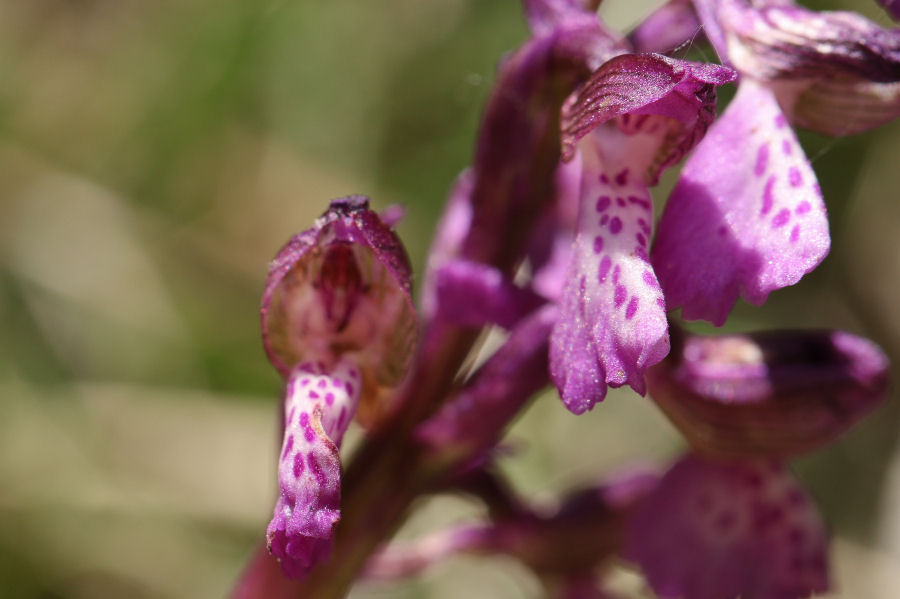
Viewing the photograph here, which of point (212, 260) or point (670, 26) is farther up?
point (212, 260)

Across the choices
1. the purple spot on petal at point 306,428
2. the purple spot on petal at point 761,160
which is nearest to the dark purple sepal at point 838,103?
the purple spot on petal at point 761,160

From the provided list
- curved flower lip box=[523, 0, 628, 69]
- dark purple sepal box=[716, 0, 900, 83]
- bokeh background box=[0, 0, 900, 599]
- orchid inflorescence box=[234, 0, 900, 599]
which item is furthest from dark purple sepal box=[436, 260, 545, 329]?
bokeh background box=[0, 0, 900, 599]

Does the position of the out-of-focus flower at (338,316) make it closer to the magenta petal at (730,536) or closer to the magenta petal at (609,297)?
the magenta petal at (609,297)

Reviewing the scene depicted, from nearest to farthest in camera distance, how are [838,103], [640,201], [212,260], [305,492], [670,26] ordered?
1. [305,492]
2. [640,201]
3. [838,103]
4. [670,26]
5. [212,260]

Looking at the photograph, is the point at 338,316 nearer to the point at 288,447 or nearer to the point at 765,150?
the point at 288,447

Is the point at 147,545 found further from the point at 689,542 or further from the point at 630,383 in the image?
the point at 630,383

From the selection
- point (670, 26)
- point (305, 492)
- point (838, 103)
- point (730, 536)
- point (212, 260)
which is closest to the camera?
point (305, 492)

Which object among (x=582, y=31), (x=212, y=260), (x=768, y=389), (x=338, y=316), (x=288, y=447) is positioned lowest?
(x=768, y=389)

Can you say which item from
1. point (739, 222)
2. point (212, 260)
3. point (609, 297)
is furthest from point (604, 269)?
point (212, 260)
